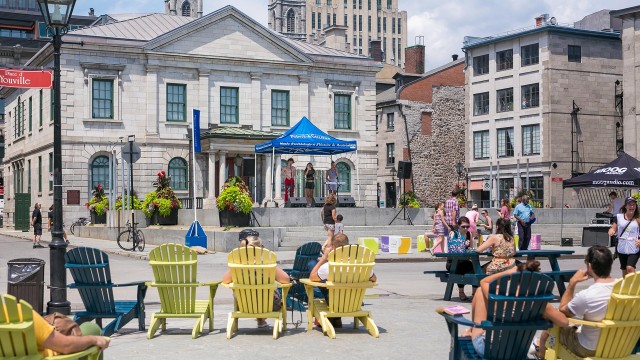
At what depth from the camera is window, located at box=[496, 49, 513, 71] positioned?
5953 cm

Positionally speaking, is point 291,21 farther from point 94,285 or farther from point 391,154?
point 94,285

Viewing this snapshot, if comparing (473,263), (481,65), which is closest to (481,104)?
(481,65)

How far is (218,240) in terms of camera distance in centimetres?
2775

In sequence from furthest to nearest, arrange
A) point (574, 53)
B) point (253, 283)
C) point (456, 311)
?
point (574, 53) → point (253, 283) → point (456, 311)

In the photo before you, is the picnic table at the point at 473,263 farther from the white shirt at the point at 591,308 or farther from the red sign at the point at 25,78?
the red sign at the point at 25,78

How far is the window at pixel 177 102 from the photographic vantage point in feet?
151

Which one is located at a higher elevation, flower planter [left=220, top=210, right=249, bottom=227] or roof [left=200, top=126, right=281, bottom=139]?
roof [left=200, top=126, right=281, bottom=139]

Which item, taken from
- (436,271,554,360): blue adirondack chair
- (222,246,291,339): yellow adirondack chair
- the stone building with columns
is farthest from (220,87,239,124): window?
(436,271,554,360): blue adirondack chair

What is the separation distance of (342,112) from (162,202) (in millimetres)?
19373

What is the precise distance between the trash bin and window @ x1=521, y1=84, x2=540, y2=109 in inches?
1926

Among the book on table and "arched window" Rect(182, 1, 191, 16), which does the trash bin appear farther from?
"arched window" Rect(182, 1, 191, 16)

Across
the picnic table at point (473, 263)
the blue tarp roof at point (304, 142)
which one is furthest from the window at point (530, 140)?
the picnic table at point (473, 263)

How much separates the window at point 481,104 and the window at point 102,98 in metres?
28.3

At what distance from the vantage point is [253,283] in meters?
10.2
